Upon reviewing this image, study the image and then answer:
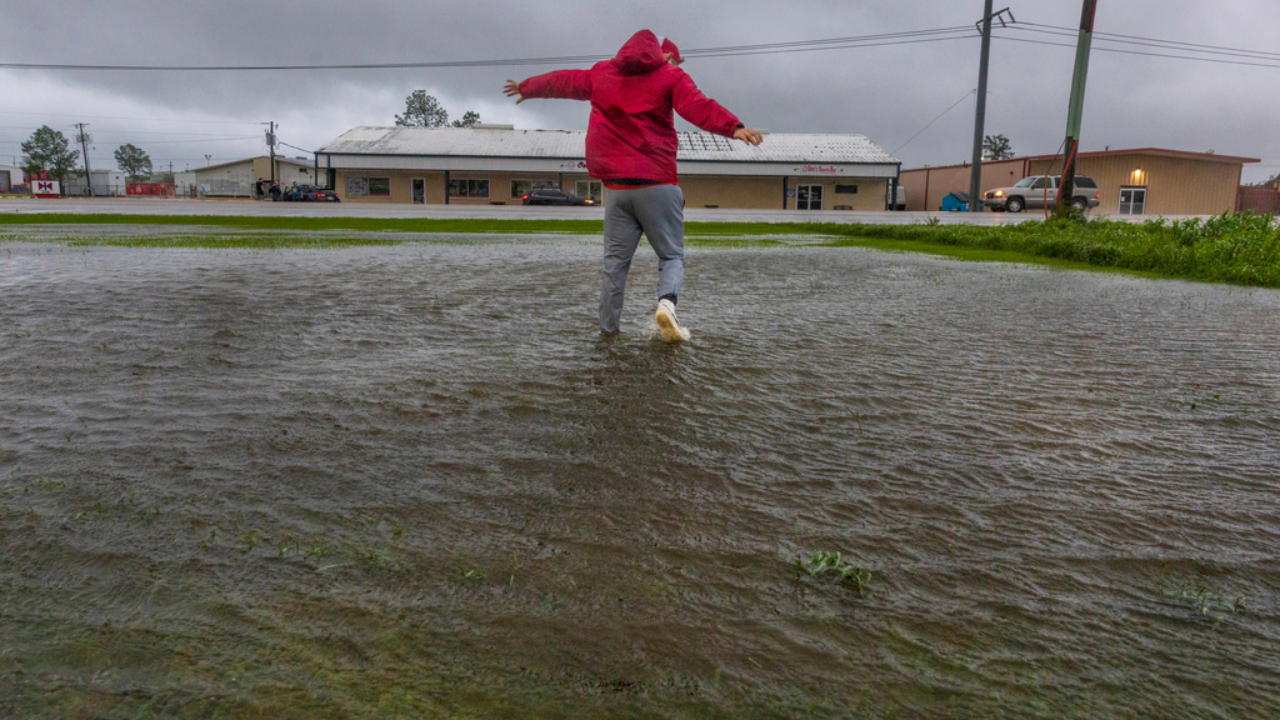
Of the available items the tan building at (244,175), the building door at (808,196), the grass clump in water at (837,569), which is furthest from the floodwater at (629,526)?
the tan building at (244,175)

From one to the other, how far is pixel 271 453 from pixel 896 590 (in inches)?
73.0

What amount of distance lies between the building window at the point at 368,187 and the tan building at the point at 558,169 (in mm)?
66

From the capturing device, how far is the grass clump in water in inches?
70.9

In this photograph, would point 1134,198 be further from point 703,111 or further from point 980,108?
point 703,111

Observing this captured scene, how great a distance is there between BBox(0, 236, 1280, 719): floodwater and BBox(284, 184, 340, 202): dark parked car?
51.0 m

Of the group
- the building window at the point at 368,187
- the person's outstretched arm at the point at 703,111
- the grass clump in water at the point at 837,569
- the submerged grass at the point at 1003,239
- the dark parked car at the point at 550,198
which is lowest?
the grass clump in water at the point at 837,569

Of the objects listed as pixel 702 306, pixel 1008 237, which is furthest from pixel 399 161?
pixel 702 306

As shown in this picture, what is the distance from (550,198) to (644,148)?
1709 inches

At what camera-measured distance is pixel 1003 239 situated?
12.6 meters

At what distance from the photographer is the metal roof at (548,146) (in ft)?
174

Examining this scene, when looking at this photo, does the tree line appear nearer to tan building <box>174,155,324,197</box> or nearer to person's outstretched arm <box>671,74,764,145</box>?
tan building <box>174,155,324,197</box>

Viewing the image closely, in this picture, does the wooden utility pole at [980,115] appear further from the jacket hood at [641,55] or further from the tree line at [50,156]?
the tree line at [50,156]

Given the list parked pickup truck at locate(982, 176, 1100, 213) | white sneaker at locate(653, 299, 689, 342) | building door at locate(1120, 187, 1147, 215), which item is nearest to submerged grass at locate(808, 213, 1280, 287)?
white sneaker at locate(653, 299, 689, 342)

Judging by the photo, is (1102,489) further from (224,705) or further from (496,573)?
(224,705)
